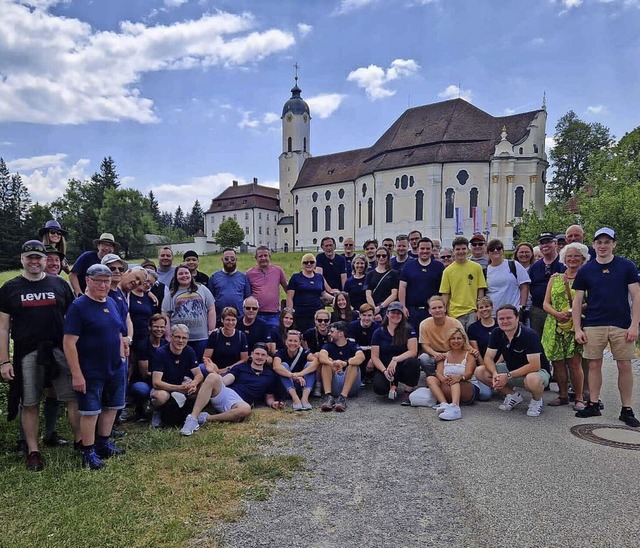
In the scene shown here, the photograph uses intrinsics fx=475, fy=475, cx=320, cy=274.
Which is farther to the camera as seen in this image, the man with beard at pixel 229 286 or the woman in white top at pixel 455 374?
the man with beard at pixel 229 286

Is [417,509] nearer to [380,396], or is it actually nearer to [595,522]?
[595,522]

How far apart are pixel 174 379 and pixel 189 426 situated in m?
0.65

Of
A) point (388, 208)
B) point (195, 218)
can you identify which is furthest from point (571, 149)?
point (195, 218)

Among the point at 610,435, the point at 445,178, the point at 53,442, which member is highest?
the point at 445,178

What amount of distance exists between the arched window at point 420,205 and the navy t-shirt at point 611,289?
1754 inches

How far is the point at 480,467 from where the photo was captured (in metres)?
4.17

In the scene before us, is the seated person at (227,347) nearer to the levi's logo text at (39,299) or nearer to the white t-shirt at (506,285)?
the levi's logo text at (39,299)

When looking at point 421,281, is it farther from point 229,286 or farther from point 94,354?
point 94,354

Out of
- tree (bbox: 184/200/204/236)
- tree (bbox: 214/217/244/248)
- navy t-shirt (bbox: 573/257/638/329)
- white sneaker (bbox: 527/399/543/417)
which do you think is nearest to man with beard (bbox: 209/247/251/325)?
white sneaker (bbox: 527/399/543/417)

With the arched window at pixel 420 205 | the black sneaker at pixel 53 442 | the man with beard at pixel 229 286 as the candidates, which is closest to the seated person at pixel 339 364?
the man with beard at pixel 229 286

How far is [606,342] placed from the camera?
5.41 m

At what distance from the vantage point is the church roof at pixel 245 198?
82812 mm

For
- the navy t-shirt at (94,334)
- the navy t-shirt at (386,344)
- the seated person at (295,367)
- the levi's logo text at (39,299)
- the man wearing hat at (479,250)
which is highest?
the man wearing hat at (479,250)

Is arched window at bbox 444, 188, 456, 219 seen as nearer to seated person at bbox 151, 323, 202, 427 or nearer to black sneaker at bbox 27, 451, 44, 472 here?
seated person at bbox 151, 323, 202, 427
